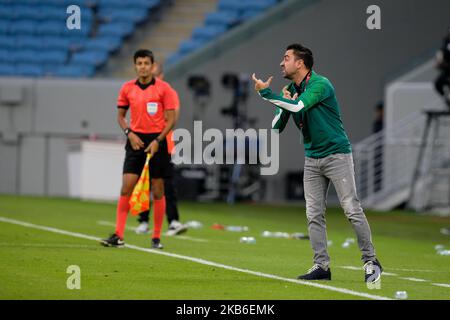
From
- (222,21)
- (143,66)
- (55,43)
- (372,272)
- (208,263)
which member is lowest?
(208,263)

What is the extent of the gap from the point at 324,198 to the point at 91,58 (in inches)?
827

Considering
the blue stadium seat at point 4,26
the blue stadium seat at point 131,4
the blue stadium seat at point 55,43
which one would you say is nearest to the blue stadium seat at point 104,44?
the blue stadium seat at point 55,43

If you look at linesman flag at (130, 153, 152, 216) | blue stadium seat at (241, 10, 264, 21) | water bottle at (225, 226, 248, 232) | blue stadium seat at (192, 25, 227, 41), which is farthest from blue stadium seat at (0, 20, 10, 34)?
linesman flag at (130, 153, 152, 216)

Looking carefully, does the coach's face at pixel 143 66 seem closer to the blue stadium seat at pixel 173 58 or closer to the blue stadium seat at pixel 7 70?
the blue stadium seat at pixel 173 58

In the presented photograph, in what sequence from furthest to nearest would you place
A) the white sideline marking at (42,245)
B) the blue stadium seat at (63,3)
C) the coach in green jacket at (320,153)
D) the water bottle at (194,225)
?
1. the blue stadium seat at (63,3)
2. the water bottle at (194,225)
3. the white sideline marking at (42,245)
4. the coach in green jacket at (320,153)

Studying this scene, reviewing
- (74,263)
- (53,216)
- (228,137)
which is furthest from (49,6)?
(74,263)

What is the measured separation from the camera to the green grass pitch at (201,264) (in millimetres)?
9750

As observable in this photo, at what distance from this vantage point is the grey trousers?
1088 cm

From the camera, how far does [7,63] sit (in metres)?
31.4

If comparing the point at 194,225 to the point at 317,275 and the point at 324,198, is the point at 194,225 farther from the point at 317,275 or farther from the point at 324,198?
the point at 317,275

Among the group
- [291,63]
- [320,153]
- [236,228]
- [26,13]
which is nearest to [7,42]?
[26,13]

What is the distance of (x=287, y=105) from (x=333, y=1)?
68.5 ft

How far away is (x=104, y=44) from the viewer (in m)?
31.8

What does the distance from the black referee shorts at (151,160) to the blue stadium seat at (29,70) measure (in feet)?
57.2
